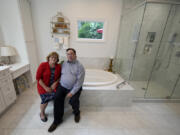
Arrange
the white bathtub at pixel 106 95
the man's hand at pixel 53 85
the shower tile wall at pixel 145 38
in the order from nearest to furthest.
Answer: the man's hand at pixel 53 85 → the white bathtub at pixel 106 95 → the shower tile wall at pixel 145 38

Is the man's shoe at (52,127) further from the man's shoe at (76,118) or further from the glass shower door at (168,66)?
the glass shower door at (168,66)

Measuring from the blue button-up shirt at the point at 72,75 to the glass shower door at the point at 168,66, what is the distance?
1.77 meters

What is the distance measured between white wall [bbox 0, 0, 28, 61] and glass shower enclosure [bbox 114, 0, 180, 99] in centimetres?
264

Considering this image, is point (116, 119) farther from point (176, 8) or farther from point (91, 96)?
point (176, 8)

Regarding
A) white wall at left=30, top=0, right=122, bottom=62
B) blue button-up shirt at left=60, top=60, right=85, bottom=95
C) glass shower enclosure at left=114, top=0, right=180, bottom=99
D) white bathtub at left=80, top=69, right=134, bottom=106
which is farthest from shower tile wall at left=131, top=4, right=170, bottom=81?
blue button-up shirt at left=60, top=60, right=85, bottom=95

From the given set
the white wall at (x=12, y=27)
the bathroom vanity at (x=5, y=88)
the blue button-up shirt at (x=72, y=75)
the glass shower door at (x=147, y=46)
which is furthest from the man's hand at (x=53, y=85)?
the glass shower door at (x=147, y=46)

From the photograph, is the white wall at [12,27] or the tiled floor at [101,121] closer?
the tiled floor at [101,121]

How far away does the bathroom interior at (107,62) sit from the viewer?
1.49 meters

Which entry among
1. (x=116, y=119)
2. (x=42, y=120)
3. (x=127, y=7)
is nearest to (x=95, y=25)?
(x=127, y=7)

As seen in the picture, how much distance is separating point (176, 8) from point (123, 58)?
5.03 ft

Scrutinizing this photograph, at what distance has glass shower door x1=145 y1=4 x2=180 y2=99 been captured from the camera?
2.17m

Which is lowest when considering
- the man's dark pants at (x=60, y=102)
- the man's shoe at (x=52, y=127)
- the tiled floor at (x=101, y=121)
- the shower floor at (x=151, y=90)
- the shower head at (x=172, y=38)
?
the tiled floor at (x=101, y=121)

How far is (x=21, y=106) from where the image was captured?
1741mm

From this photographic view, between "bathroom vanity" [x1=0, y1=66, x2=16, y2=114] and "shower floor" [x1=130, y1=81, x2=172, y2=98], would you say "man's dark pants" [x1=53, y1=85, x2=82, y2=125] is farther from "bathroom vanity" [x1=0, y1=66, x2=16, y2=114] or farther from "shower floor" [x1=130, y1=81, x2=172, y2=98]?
"shower floor" [x1=130, y1=81, x2=172, y2=98]
